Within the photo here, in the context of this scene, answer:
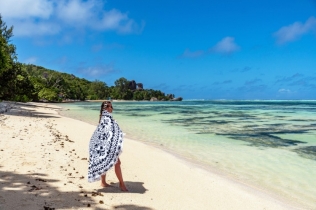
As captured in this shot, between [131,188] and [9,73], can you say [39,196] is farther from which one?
[9,73]

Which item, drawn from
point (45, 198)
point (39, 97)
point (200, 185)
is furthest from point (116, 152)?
point (39, 97)

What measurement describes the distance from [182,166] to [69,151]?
4.08m

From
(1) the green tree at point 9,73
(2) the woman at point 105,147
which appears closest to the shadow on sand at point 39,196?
(2) the woman at point 105,147

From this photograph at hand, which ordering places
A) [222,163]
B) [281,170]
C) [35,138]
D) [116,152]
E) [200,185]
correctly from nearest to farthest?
[116,152], [200,185], [281,170], [222,163], [35,138]

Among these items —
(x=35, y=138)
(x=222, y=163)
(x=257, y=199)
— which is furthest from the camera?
(x=35, y=138)

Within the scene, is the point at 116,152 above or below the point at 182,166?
above

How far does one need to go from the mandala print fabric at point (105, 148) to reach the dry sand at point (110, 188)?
504mm

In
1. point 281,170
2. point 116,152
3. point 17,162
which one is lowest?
point 281,170

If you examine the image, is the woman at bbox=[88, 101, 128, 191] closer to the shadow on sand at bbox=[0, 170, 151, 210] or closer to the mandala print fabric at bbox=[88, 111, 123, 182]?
the mandala print fabric at bbox=[88, 111, 123, 182]

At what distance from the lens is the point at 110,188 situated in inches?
248

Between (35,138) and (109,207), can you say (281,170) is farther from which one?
(35,138)

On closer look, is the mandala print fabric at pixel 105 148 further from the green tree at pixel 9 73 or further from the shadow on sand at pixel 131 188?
the green tree at pixel 9 73

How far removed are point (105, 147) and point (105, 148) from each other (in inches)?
0.8

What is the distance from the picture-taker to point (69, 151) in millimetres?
9805
